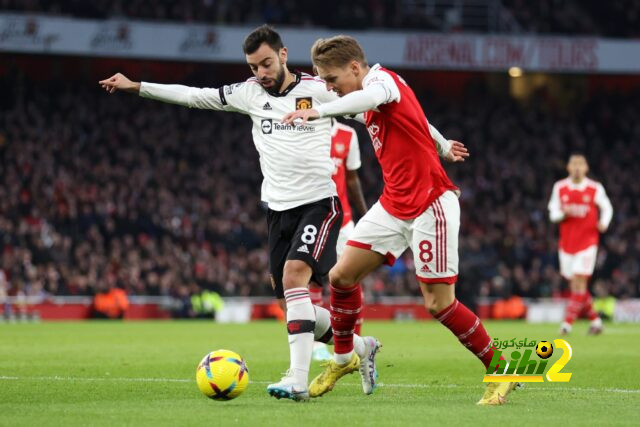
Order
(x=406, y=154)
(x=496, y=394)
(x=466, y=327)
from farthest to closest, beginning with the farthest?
(x=406, y=154) < (x=466, y=327) < (x=496, y=394)

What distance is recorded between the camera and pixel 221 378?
7.52 metres

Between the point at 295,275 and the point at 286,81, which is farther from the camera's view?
the point at 286,81

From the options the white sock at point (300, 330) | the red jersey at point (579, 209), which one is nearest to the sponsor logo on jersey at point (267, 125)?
the white sock at point (300, 330)

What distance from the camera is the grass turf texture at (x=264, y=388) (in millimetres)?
6738

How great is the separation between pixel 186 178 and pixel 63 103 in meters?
4.59

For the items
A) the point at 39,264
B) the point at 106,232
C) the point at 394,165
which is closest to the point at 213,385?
the point at 394,165

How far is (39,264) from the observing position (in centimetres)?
2545

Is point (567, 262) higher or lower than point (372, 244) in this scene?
lower

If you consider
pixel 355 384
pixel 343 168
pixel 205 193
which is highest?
pixel 343 168

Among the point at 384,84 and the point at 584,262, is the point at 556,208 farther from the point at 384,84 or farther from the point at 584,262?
the point at 384,84

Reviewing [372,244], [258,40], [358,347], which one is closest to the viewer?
[372,244]

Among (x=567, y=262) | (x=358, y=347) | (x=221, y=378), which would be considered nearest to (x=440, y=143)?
(x=358, y=347)

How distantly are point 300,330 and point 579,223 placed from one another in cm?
1080

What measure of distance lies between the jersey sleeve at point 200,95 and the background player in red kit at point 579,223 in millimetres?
9944
